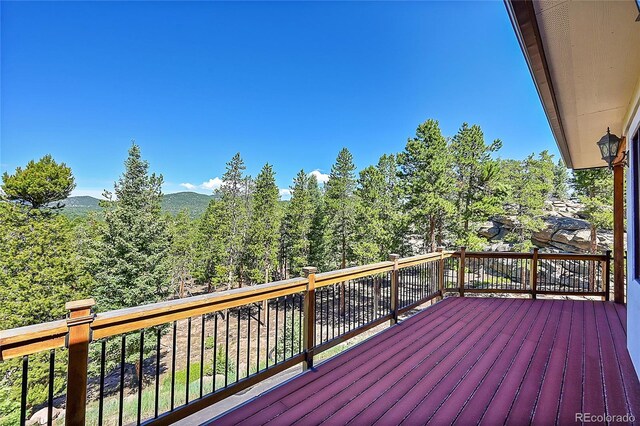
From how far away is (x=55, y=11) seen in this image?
9555 millimetres

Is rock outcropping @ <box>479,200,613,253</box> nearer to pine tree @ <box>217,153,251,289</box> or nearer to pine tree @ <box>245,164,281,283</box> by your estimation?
pine tree @ <box>245,164,281,283</box>

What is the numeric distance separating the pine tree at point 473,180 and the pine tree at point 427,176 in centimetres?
85

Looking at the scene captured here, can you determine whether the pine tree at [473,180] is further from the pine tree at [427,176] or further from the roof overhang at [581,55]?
the roof overhang at [581,55]

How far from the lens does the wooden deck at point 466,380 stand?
203 cm

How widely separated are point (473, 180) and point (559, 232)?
10709 millimetres

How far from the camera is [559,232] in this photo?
20375 mm

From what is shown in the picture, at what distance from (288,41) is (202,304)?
17579 millimetres

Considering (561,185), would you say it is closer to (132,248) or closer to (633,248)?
(633,248)

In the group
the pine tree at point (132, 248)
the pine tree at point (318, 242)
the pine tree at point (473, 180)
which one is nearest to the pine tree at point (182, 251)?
the pine tree at point (132, 248)

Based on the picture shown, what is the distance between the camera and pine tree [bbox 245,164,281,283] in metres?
19.5

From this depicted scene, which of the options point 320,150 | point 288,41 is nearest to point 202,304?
point 288,41

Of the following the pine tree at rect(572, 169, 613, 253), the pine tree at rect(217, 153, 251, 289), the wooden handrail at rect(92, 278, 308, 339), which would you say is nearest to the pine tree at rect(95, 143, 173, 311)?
the pine tree at rect(217, 153, 251, 289)

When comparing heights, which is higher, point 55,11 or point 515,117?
point 55,11

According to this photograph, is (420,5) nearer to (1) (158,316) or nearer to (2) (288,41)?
(1) (158,316)
